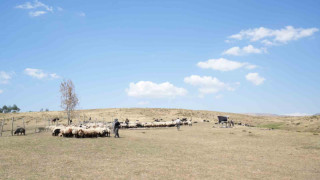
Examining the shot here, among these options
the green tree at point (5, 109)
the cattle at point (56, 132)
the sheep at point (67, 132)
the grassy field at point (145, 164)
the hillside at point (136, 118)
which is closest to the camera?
the grassy field at point (145, 164)

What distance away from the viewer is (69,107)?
54562mm

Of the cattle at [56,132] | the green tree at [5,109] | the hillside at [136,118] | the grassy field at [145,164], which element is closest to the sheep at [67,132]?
the cattle at [56,132]

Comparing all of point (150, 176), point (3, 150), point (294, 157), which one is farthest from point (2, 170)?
point (294, 157)

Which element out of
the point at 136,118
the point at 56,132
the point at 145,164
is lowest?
the point at 145,164

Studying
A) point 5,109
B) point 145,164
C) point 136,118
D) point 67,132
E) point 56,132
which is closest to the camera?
point 145,164

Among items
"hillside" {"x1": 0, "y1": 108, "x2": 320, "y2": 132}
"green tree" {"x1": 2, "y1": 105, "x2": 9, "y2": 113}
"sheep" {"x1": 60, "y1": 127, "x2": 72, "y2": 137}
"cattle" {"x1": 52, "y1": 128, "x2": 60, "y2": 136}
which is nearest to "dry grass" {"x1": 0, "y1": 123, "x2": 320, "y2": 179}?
"sheep" {"x1": 60, "y1": 127, "x2": 72, "y2": 137}

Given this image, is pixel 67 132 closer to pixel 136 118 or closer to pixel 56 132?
pixel 56 132

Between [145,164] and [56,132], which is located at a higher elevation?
[56,132]

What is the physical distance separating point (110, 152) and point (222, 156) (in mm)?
7392

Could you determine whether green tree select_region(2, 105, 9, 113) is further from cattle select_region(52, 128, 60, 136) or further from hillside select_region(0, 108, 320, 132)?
cattle select_region(52, 128, 60, 136)

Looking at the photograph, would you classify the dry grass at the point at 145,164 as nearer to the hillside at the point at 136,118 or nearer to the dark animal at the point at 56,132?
the dark animal at the point at 56,132

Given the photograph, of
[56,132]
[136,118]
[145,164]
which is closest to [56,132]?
[56,132]

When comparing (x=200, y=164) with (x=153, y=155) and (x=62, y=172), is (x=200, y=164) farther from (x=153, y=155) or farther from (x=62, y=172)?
(x=62, y=172)

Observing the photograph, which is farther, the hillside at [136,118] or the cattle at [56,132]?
the hillside at [136,118]
